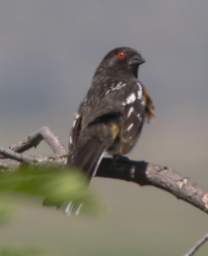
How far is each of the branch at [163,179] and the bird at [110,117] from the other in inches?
19.5

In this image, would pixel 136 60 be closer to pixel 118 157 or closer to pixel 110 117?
pixel 110 117

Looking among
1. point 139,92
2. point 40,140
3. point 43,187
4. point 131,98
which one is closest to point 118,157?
point 40,140

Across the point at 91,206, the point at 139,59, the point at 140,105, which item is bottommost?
the point at 91,206

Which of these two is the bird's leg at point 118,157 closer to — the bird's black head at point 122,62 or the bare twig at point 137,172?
the bare twig at point 137,172

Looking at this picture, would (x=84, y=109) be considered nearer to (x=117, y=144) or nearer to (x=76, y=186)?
(x=117, y=144)

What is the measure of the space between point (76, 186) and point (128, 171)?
9.83 feet

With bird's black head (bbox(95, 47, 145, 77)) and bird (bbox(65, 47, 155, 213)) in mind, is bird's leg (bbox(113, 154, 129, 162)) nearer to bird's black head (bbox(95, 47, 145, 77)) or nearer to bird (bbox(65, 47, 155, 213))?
bird (bbox(65, 47, 155, 213))

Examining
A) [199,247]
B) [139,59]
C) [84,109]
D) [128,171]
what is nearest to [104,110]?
[84,109]

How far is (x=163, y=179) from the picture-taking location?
10.2 ft

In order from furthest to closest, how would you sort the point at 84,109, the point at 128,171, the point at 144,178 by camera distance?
the point at 84,109, the point at 128,171, the point at 144,178

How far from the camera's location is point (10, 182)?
567 millimetres

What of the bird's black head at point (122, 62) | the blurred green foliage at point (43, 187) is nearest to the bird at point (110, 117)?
the bird's black head at point (122, 62)

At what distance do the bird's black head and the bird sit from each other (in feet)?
0.74

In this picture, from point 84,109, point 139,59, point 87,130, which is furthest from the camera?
point 139,59
